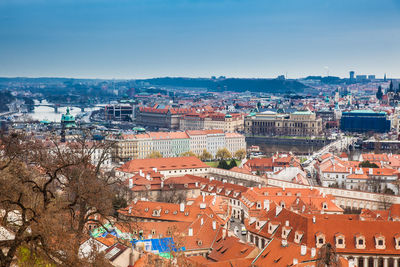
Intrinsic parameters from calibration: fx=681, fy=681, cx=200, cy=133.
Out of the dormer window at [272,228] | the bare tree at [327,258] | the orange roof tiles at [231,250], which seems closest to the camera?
the bare tree at [327,258]

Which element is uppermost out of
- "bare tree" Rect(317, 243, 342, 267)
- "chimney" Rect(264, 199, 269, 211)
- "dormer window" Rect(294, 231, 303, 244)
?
"bare tree" Rect(317, 243, 342, 267)

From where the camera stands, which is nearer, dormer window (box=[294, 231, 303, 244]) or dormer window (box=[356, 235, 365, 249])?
dormer window (box=[356, 235, 365, 249])

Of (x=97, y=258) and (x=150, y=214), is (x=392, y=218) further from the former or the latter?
(x=97, y=258)

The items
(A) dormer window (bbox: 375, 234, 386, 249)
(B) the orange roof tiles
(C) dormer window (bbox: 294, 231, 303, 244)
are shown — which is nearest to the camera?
(B) the orange roof tiles

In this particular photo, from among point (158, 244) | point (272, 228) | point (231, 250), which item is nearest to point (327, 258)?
point (158, 244)

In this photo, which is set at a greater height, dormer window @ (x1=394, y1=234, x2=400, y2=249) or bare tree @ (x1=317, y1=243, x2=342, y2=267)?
bare tree @ (x1=317, y1=243, x2=342, y2=267)

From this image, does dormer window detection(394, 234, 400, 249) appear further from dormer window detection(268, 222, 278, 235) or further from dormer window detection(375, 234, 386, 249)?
dormer window detection(268, 222, 278, 235)

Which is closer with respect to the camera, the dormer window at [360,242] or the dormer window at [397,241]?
the dormer window at [397,241]

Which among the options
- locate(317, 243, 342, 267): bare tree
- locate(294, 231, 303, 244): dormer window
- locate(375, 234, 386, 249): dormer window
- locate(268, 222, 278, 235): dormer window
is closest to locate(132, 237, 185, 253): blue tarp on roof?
locate(294, 231, 303, 244): dormer window

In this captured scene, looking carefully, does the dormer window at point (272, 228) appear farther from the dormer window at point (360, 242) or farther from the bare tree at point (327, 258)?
the bare tree at point (327, 258)

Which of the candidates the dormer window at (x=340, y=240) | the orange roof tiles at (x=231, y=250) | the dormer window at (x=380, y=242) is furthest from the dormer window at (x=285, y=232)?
the dormer window at (x=380, y=242)

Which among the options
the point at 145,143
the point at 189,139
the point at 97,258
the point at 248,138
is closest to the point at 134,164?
the point at 145,143

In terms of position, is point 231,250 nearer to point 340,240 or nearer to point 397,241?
point 340,240
